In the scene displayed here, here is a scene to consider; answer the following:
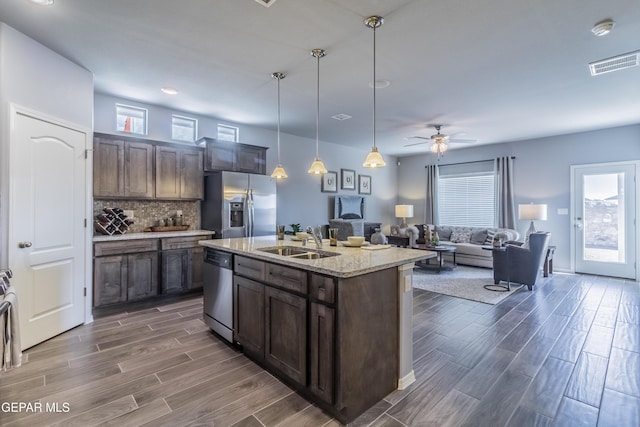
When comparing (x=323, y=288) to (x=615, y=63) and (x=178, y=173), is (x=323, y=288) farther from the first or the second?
(x=615, y=63)

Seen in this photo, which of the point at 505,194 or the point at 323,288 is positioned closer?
the point at 323,288

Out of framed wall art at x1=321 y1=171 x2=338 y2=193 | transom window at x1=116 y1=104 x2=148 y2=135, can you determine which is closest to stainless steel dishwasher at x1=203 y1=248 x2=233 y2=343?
transom window at x1=116 y1=104 x2=148 y2=135

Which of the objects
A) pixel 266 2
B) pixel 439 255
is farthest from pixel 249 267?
pixel 439 255

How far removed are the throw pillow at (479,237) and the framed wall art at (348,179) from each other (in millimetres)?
3085

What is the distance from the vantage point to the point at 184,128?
511cm

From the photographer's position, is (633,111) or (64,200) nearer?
(64,200)

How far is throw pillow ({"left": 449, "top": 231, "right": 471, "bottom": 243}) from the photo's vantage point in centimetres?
731

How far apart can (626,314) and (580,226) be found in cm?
295

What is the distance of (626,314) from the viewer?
12.4 feet

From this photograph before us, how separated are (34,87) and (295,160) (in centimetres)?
424

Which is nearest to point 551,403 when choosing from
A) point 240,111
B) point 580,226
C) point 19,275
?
point 19,275

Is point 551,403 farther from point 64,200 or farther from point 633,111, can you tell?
point 633,111

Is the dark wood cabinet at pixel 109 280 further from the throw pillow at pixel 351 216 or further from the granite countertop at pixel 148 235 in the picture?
the throw pillow at pixel 351 216

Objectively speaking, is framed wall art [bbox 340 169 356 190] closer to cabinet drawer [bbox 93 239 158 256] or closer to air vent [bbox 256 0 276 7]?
cabinet drawer [bbox 93 239 158 256]
